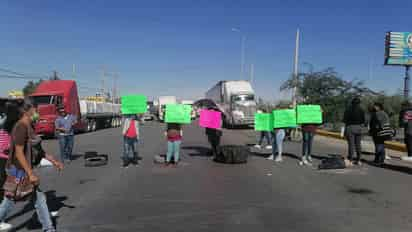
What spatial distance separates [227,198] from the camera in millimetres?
7137

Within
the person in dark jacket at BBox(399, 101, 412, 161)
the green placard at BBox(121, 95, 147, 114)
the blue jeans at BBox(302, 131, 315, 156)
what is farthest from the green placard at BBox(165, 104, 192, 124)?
the person in dark jacket at BBox(399, 101, 412, 161)

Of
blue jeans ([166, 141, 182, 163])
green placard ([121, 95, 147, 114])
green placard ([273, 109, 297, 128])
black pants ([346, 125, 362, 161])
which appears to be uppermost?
green placard ([121, 95, 147, 114])

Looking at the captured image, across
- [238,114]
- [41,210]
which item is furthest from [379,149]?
[238,114]

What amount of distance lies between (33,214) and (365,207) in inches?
213

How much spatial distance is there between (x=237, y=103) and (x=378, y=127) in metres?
23.4

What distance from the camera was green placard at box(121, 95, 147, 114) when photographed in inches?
434

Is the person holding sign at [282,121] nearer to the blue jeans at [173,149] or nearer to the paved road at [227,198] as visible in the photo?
the paved road at [227,198]

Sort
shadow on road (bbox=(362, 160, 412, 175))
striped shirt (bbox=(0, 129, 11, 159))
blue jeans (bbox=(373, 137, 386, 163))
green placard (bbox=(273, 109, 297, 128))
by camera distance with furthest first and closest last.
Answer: green placard (bbox=(273, 109, 297, 128)) < blue jeans (bbox=(373, 137, 386, 163)) < shadow on road (bbox=(362, 160, 412, 175)) < striped shirt (bbox=(0, 129, 11, 159))

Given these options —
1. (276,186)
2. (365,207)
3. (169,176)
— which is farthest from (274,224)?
(169,176)

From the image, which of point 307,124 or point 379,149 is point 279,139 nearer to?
point 307,124

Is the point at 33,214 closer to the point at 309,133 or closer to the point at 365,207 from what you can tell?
the point at 365,207

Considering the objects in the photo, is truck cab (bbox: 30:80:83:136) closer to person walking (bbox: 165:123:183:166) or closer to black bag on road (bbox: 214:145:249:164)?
person walking (bbox: 165:123:183:166)

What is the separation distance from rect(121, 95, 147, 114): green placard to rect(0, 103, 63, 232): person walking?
614 centimetres

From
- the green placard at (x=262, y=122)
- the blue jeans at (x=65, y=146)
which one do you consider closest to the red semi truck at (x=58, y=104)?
the blue jeans at (x=65, y=146)
